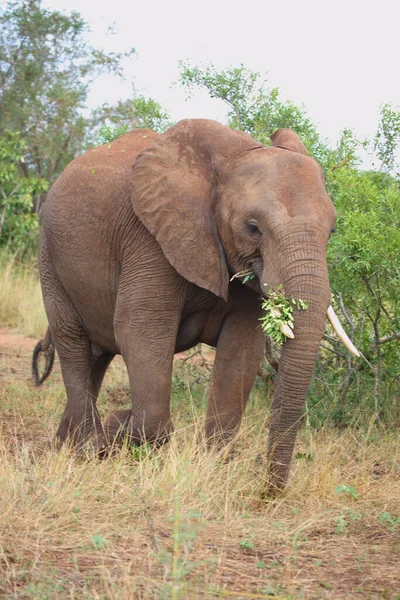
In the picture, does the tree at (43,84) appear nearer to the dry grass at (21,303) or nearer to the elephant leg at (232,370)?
the dry grass at (21,303)

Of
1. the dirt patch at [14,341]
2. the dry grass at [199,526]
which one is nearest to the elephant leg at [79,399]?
the dry grass at [199,526]

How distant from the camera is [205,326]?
627 centimetres

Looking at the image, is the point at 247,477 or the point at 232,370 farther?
the point at 232,370

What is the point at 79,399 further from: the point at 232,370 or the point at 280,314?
the point at 280,314

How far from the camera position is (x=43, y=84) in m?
19.5

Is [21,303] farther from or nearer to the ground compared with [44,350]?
farther from the ground

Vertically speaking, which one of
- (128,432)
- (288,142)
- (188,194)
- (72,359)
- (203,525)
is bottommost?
(203,525)

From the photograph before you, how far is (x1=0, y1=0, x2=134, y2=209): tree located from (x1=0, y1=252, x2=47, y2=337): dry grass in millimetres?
4343

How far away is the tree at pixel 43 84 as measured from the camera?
18.6 meters

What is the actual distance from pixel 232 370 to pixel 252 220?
116 centimetres

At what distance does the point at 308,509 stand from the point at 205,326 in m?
1.52

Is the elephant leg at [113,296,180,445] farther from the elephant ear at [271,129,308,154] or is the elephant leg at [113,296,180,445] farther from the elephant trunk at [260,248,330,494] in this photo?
the elephant ear at [271,129,308,154]

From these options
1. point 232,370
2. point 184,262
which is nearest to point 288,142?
point 184,262

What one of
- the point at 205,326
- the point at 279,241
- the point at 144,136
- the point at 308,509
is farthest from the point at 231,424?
the point at 144,136
